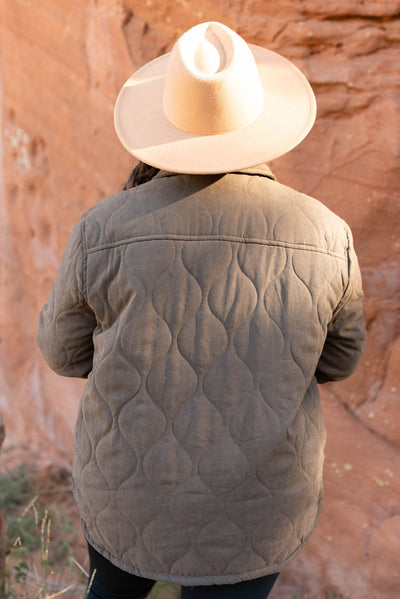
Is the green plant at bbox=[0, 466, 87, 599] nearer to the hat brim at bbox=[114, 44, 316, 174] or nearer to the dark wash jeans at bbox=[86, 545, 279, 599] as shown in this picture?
the dark wash jeans at bbox=[86, 545, 279, 599]

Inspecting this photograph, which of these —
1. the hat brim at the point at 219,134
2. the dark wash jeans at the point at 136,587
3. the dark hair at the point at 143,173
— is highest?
the hat brim at the point at 219,134

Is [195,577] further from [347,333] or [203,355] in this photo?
[347,333]

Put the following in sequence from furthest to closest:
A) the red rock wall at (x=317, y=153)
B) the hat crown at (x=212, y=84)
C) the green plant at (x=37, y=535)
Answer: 1. the green plant at (x=37, y=535)
2. the red rock wall at (x=317, y=153)
3. the hat crown at (x=212, y=84)

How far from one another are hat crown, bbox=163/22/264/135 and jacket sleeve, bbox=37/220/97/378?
323 mm

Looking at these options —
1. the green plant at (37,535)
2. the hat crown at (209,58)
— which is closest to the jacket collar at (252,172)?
the hat crown at (209,58)

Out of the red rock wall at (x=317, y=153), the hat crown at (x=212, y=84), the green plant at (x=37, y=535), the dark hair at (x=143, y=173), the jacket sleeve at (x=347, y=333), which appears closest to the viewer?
the hat crown at (x=212, y=84)

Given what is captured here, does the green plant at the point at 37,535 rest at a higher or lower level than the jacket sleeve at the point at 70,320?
lower

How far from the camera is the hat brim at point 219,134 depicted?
1312mm

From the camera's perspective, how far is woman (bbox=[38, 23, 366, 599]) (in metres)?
1.31

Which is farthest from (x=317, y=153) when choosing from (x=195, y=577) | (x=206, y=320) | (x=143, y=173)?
(x=195, y=577)

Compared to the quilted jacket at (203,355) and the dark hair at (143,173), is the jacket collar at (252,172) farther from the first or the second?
the dark hair at (143,173)

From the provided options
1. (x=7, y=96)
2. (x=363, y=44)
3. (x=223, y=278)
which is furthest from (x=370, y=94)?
(x=7, y=96)

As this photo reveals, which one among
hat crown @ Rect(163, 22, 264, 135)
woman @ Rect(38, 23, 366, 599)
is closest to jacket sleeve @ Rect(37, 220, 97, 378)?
woman @ Rect(38, 23, 366, 599)

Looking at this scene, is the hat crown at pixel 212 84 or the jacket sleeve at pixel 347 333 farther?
the jacket sleeve at pixel 347 333
